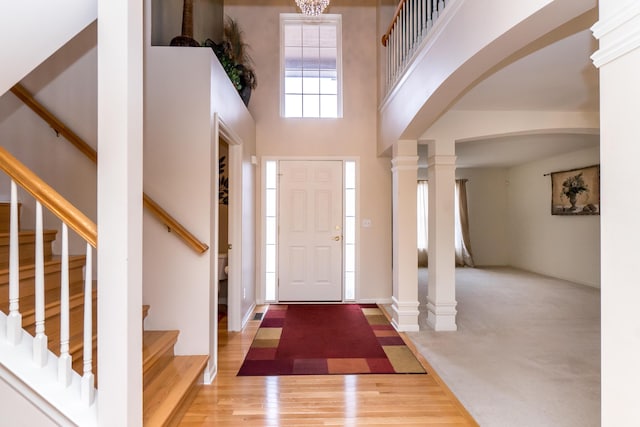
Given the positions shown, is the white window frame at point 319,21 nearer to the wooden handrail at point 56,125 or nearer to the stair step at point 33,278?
the wooden handrail at point 56,125

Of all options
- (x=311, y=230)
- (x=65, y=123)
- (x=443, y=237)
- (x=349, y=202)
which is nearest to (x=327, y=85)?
(x=349, y=202)

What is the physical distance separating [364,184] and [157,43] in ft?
9.07

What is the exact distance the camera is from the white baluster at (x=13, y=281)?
4.14 feet

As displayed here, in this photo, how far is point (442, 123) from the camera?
3.25 m

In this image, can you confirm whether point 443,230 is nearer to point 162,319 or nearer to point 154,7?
point 162,319

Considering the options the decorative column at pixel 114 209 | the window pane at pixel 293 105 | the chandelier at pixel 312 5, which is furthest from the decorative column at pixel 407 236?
the decorative column at pixel 114 209

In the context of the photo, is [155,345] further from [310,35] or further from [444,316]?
[310,35]

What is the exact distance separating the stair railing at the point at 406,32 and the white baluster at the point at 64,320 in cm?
254

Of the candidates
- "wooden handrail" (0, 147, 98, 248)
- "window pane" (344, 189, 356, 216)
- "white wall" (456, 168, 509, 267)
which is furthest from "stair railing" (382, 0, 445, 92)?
"white wall" (456, 168, 509, 267)

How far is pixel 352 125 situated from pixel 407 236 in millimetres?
1819

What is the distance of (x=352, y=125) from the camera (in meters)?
4.28

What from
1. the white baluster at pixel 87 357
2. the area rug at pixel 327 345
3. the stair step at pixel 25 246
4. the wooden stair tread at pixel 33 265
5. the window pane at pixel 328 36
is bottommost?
the area rug at pixel 327 345

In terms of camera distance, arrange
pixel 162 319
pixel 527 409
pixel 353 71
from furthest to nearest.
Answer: pixel 353 71
pixel 162 319
pixel 527 409
